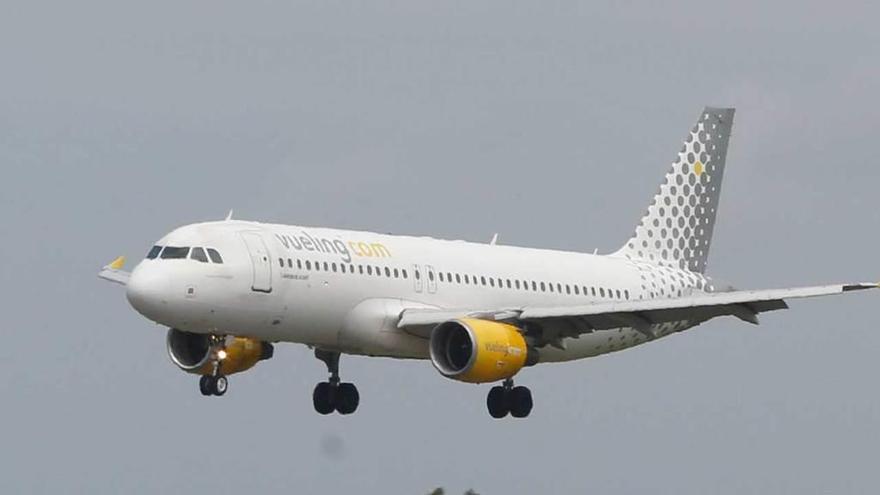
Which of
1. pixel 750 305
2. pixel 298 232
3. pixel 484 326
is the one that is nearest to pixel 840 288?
pixel 750 305

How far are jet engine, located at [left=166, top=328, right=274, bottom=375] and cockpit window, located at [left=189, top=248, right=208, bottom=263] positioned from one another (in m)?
3.05

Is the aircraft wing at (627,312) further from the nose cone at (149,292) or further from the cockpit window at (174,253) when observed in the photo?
the nose cone at (149,292)

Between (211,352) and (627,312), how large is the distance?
10.5 meters

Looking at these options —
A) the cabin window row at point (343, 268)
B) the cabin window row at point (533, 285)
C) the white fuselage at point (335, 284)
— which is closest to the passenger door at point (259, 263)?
the white fuselage at point (335, 284)

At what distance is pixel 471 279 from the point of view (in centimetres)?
7044

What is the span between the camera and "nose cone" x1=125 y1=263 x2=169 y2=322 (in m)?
63.0

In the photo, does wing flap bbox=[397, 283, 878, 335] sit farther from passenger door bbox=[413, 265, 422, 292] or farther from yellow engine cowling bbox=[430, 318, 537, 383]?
passenger door bbox=[413, 265, 422, 292]

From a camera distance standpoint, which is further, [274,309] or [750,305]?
[750,305]

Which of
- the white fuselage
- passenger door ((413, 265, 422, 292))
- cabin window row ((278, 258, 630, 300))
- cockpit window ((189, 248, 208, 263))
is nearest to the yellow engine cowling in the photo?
the white fuselage

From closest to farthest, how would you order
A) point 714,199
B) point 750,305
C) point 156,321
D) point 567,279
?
point 156,321 → point 750,305 → point 567,279 → point 714,199

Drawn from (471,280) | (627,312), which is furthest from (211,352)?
(627,312)

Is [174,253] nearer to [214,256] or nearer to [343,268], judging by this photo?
[214,256]

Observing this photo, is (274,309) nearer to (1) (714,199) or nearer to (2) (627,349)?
(2) (627,349)

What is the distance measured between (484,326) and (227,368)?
689 cm
